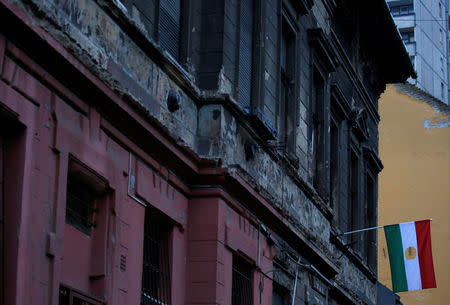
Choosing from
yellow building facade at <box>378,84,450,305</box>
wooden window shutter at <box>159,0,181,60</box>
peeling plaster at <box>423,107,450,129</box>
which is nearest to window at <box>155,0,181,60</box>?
wooden window shutter at <box>159,0,181,60</box>

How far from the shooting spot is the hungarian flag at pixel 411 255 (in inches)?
928

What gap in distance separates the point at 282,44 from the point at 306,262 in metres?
3.53

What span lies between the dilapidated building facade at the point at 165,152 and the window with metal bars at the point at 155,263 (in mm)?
24

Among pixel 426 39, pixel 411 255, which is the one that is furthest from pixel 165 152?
pixel 426 39

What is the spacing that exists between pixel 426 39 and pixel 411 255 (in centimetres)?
3692

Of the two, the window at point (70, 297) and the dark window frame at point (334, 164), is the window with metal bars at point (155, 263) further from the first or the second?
the dark window frame at point (334, 164)

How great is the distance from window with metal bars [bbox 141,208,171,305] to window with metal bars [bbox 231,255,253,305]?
1.60m

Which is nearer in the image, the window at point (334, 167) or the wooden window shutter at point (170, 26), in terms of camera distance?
the wooden window shutter at point (170, 26)

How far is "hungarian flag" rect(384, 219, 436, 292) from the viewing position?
2356 centimetres

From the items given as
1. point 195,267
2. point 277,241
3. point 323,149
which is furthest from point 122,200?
point 323,149

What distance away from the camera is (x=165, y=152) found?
46.1ft

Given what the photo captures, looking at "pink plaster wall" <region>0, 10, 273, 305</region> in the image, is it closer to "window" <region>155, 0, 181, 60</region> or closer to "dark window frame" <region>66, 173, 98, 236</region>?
"dark window frame" <region>66, 173, 98, 236</region>

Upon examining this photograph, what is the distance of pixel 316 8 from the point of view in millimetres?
22281

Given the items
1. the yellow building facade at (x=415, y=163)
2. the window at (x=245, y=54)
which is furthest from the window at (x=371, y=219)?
the yellow building facade at (x=415, y=163)
